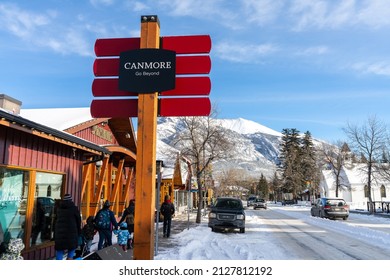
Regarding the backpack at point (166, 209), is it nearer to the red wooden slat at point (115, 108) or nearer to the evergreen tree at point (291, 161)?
the red wooden slat at point (115, 108)

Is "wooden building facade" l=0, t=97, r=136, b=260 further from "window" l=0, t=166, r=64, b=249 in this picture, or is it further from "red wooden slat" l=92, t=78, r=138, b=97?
"red wooden slat" l=92, t=78, r=138, b=97

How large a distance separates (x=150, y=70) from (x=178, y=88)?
46 centimetres

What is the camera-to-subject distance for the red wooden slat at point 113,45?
4867 millimetres

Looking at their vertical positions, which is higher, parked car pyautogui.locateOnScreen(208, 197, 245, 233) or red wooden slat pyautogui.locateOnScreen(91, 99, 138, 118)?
red wooden slat pyautogui.locateOnScreen(91, 99, 138, 118)

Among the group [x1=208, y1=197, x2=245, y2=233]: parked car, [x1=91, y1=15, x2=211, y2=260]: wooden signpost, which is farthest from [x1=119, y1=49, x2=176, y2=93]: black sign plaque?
[x1=208, y1=197, x2=245, y2=233]: parked car

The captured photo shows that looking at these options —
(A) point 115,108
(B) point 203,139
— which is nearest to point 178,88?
(A) point 115,108

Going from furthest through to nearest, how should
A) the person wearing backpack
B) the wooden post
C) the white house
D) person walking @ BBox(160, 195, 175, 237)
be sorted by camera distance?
the white house → person walking @ BBox(160, 195, 175, 237) → the person wearing backpack → the wooden post

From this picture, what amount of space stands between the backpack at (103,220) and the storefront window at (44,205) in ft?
4.28

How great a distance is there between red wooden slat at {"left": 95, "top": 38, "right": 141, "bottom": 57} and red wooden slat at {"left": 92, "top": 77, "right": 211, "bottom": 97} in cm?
40

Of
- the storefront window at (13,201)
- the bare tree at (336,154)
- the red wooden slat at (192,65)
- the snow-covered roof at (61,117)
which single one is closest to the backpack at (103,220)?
the storefront window at (13,201)

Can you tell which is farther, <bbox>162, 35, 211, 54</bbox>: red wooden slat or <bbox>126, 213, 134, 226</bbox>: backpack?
<bbox>126, 213, 134, 226</bbox>: backpack

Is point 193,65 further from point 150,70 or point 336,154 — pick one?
point 336,154

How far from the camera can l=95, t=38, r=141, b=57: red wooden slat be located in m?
4.87
